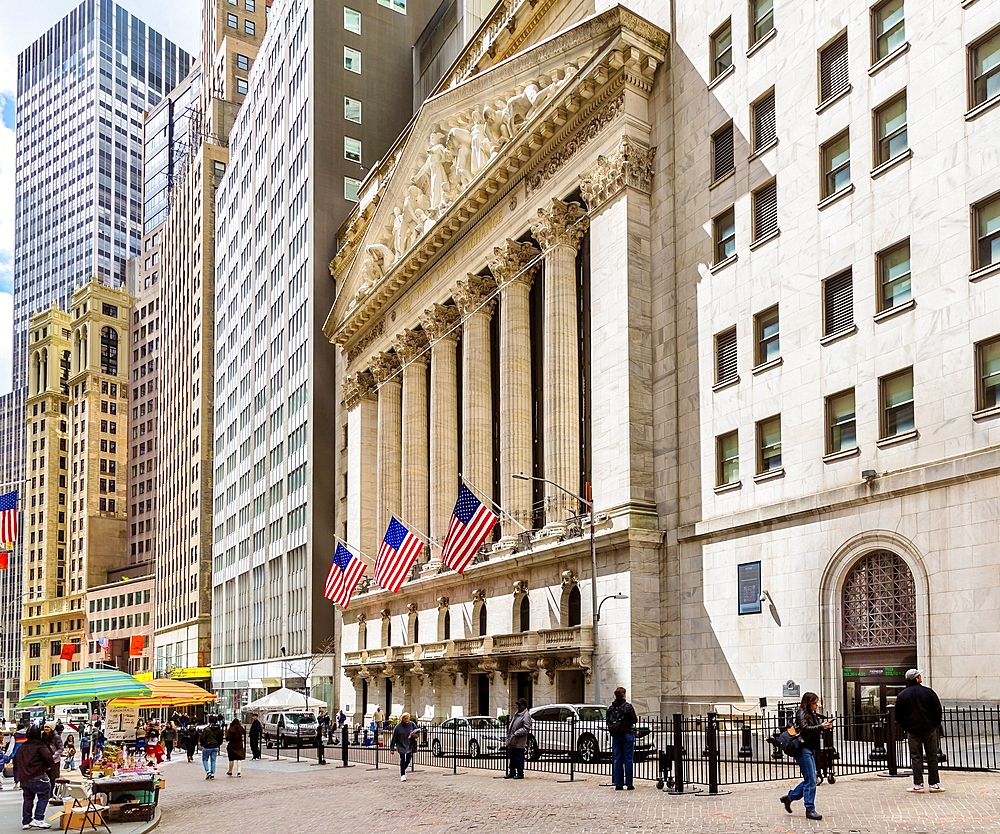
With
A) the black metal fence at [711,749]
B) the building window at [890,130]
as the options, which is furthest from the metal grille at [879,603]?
the building window at [890,130]

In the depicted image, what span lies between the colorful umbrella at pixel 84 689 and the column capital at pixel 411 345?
1437 inches

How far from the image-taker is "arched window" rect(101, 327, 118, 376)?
181 m

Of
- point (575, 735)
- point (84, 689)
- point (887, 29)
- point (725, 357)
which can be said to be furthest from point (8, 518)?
point (887, 29)

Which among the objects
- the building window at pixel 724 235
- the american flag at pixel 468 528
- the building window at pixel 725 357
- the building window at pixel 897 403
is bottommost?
the american flag at pixel 468 528

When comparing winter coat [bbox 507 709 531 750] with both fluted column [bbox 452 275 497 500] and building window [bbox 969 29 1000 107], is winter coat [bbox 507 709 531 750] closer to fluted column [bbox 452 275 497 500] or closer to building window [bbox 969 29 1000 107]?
building window [bbox 969 29 1000 107]

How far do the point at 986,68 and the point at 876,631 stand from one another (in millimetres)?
15778

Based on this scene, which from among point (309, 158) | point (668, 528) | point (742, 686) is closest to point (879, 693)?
point (742, 686)

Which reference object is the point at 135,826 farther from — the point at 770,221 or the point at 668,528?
the point at 770,221

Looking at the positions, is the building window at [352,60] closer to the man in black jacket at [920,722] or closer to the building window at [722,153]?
the building window at [722,153]

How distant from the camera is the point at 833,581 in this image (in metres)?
34.7

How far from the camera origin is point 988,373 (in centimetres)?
3025

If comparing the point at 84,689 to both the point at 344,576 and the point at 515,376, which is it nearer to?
the point at 515,376

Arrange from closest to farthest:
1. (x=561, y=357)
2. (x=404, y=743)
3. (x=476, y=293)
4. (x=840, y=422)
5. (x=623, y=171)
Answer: (x=404, y=743)
(x=840, y=422)
(x=623, y=171)
(x=561, y=357)
(x=476, y=293)

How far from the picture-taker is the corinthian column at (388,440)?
68312 mm
